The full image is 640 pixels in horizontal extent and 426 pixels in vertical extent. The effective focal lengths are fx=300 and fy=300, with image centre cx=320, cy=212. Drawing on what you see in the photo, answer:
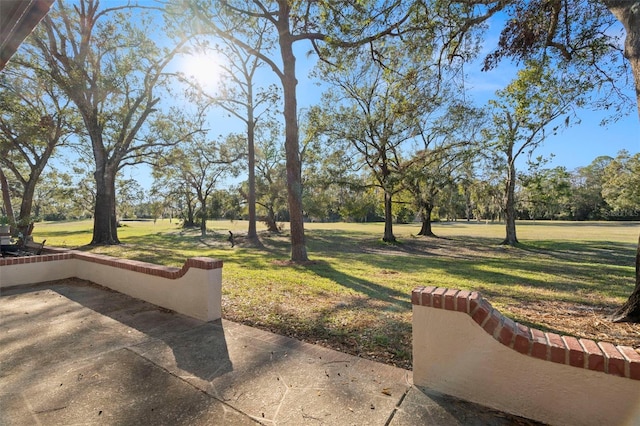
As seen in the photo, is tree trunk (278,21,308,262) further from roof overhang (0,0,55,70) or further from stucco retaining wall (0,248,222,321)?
roof overhang (0,0,55,70)

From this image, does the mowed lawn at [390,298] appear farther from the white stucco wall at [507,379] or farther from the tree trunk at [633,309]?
the white stucco wall at [507,379]

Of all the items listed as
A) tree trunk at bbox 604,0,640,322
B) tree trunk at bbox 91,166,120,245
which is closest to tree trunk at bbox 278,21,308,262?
tree trunk at bbox 604,0,640,322

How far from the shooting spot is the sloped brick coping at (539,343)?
5.37ft

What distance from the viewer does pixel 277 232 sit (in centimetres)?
2477

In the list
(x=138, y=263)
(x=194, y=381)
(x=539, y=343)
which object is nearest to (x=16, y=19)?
(x=194, y=381)

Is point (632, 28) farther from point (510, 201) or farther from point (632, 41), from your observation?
point (510, 201)

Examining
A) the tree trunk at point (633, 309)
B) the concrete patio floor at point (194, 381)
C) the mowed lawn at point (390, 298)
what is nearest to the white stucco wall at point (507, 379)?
the concrete patio floor at point (194, 381)

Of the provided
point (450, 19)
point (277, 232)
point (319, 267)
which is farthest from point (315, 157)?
point (450, 19)

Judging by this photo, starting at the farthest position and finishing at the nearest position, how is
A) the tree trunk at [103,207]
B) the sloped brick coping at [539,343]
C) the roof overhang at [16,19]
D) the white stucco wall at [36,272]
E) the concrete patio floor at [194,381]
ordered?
the tree trunk at [103,207]
the white stucco wall at [36,272]
the roof overhang at [16,19]
the concrete patio floor at [194,381]
the sloped brick coping at [539,343]

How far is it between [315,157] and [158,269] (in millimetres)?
15887

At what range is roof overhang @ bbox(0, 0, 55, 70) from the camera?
205 centimetres

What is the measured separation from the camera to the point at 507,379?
75.2 inches

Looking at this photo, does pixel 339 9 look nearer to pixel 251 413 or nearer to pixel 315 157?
pixel 251 413

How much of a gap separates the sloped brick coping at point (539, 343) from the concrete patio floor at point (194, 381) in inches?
18.3
